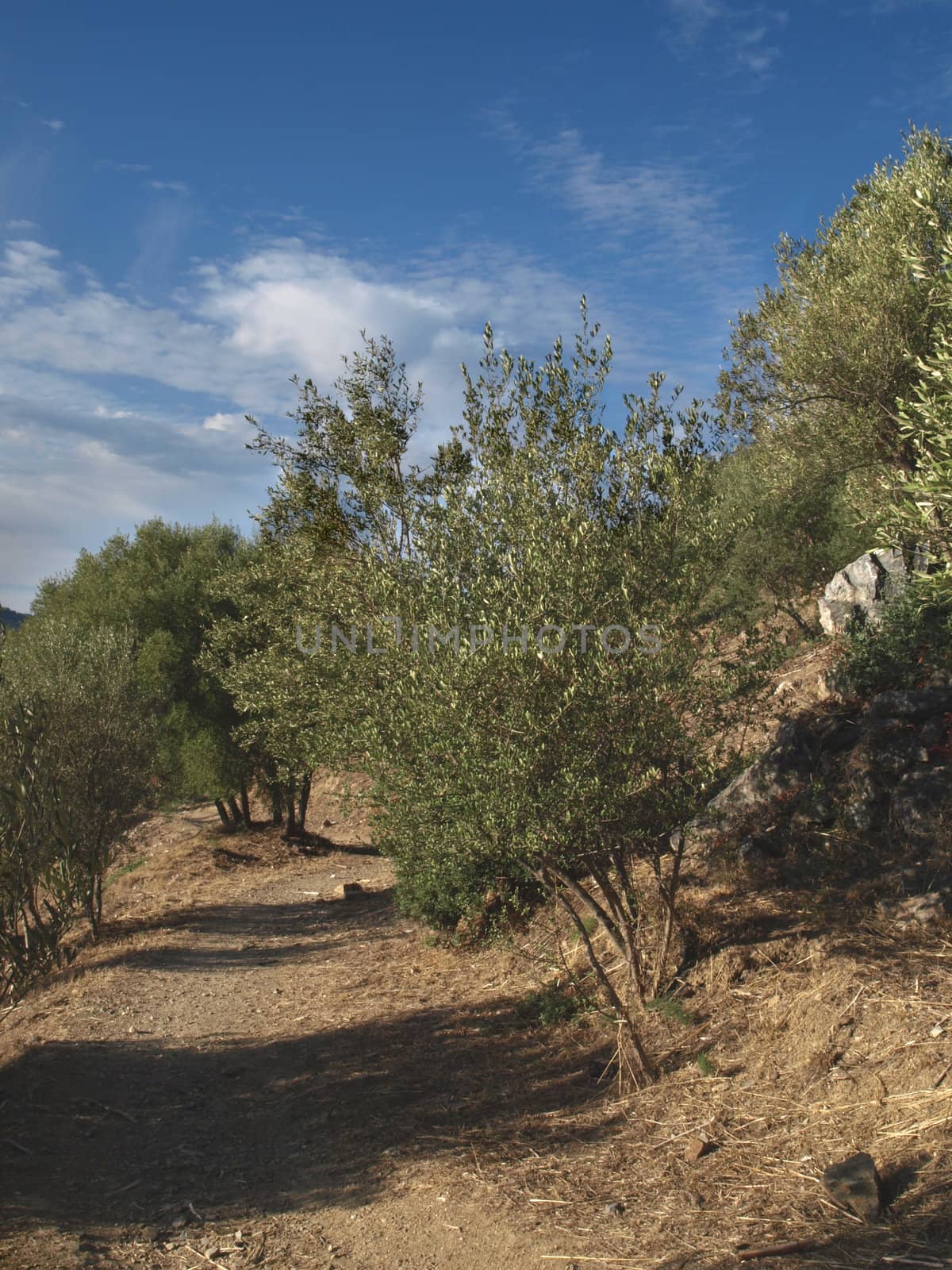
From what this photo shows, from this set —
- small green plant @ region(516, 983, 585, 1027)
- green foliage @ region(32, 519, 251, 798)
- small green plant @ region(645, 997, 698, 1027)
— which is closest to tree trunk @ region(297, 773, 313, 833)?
green foliage @ region(32, 519, 251, 798)

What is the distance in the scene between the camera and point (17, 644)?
64.7ft

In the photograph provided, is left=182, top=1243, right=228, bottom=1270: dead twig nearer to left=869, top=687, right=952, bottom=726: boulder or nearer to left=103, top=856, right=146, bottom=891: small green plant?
left=869, top=687, right=952, bottom=726: boulder

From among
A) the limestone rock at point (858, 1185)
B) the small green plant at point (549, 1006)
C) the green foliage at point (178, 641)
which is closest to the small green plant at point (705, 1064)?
the small green plant at point (549, 1006)

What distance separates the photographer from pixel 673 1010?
32.2 ft

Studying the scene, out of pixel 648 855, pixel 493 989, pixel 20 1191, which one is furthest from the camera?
pixel 493 989

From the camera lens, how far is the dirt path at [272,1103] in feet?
22.2

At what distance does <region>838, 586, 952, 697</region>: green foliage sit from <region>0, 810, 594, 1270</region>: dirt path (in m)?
6.76

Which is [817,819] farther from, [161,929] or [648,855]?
[161,929]

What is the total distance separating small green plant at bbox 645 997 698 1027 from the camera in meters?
9.65

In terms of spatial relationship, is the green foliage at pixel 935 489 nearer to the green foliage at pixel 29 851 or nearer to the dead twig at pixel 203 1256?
the dead twig at pixel 203 1256

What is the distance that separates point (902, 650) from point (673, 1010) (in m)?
6.56

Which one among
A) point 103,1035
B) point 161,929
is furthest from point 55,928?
point 161,929

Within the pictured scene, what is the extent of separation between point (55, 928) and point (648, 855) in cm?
578

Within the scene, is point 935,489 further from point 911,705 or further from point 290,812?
point 290,812
